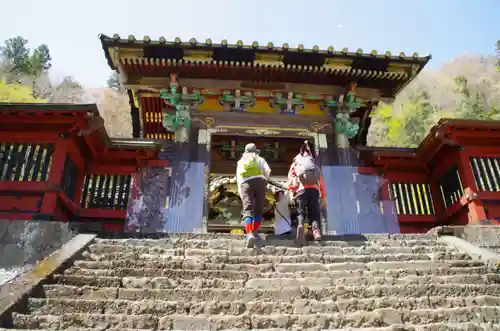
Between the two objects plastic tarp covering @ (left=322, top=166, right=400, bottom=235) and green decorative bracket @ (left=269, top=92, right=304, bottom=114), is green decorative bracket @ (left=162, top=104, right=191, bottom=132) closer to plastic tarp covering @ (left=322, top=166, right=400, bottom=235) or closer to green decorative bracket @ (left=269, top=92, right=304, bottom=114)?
green decorative bracket @ (left=269, top=92, right=304, bottom=114)

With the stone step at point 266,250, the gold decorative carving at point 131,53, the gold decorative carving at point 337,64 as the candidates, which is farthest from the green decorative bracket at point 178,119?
the stone step at point 266,250

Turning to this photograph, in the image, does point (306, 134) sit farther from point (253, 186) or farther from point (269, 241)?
point (269, 241)

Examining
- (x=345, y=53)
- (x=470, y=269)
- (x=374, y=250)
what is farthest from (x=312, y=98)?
(x=470, y=269)

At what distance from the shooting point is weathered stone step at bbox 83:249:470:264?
5941 millimetres

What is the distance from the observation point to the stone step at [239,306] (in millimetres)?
4527

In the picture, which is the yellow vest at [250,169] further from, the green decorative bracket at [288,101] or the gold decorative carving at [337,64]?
the gold decorative carving at [337,64]

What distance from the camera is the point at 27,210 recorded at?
845 cm

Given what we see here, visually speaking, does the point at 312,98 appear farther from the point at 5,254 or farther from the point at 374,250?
the point at 5,254

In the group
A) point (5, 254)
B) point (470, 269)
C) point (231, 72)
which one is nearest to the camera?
point (470, 269)

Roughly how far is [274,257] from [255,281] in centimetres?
83

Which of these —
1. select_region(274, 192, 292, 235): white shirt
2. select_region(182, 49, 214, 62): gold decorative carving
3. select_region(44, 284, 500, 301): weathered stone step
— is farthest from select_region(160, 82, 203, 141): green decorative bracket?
select_region(44, 284, 500, 301): weathered stone step

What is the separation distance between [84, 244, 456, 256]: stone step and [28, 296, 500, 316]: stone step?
152 cm

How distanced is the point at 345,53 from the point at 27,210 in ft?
26.9

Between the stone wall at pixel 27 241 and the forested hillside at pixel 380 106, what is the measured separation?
25500mm
